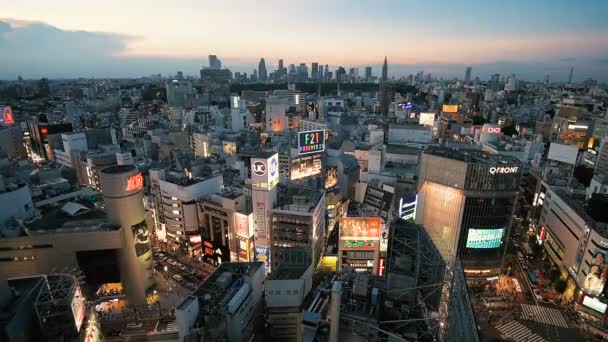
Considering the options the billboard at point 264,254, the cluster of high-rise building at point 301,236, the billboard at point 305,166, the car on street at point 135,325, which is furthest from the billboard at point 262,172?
the car on street at point 135,325

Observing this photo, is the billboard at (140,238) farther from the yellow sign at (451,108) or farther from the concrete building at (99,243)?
the yellow sign at (451,108)

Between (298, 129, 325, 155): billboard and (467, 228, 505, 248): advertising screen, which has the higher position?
(298, 129, 325, 155): billboard

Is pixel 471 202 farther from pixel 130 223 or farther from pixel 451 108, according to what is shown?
pixel 451 108

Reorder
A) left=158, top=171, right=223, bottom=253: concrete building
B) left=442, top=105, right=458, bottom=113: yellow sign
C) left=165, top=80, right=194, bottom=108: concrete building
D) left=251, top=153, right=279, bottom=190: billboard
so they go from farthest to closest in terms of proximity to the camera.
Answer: left=165, top=80, right=194, bottom=108: concrete building < left=442, top=105, right=458, bottom=113: yellow sign < left=158, top=171, right=223, bottom=253: concrete building < left=251, top=153, right=279, bottom=190: billboard

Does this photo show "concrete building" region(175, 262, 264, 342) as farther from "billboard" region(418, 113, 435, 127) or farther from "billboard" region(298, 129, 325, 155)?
"billboard" region(418, 113, 435, 127)

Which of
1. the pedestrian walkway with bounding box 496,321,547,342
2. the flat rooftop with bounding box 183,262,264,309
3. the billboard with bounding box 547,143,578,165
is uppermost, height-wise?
the billboard with bounding box 547,143,578,165

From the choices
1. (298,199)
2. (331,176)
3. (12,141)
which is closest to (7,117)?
(12,141)

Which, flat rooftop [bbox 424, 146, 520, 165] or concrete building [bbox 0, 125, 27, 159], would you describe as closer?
flat rooftop [bbox 424, 146, 520, 165]

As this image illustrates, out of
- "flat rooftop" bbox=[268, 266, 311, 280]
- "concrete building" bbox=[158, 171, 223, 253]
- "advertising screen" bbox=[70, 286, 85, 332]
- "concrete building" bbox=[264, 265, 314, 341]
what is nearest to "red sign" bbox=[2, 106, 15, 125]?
"concrete building" bbox=[158, 171, 223, 253]
